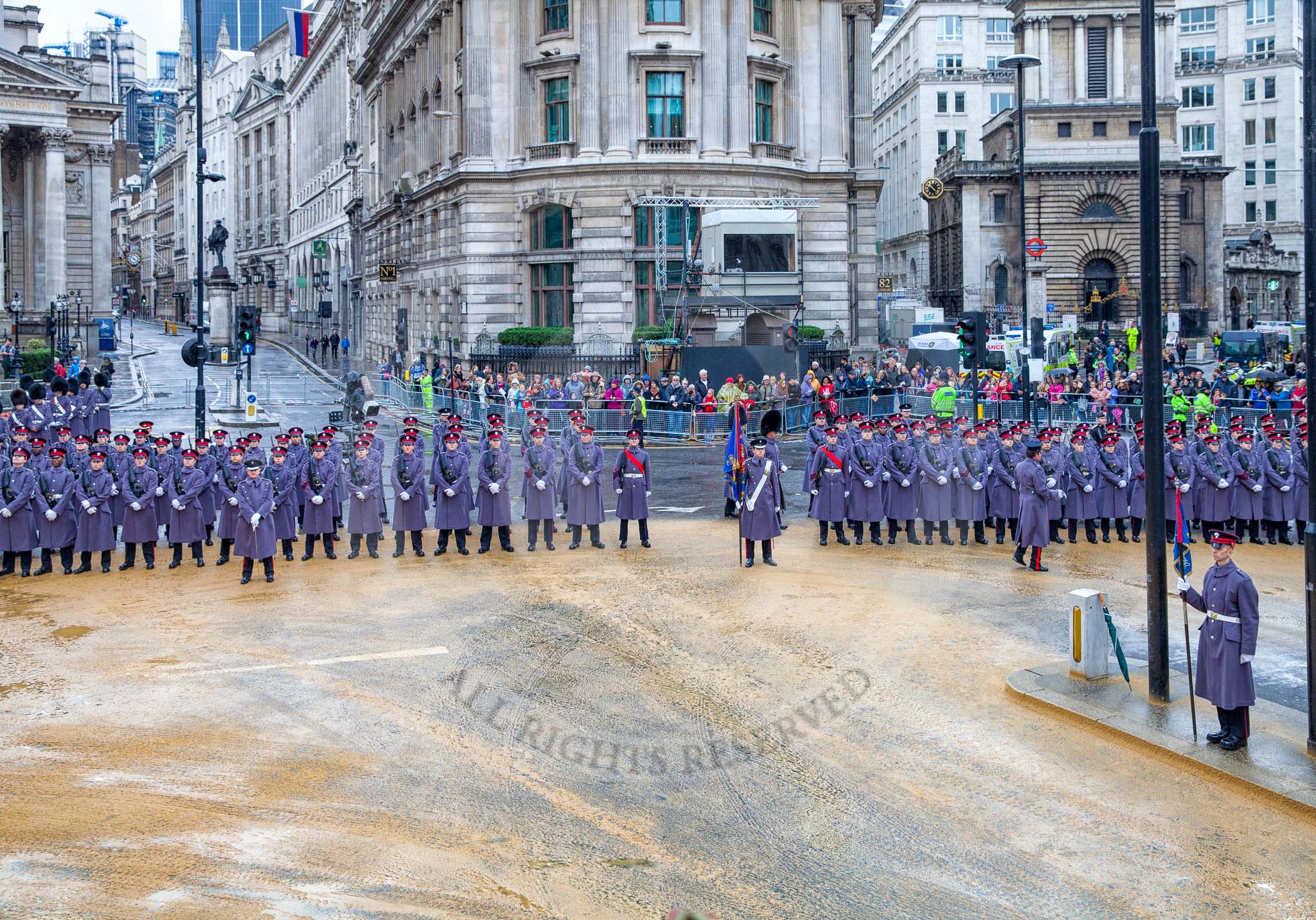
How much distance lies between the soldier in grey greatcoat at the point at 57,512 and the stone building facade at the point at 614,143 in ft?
84.7

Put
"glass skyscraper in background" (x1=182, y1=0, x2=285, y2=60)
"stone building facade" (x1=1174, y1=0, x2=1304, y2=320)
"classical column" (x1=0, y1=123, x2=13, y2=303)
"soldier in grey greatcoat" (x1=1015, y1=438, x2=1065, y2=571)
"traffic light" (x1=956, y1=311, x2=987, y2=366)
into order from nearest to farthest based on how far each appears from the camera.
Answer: "soldier in grey greatcoat" (x1=1015, y1=438, x2=1065, y2=571) < "traffic light" (x1=956, y1=311, x2=987, y2=366) < "classical column" (x1=0, y1=123, x2=13, y2=303) < "stone building facade" (x1=1174, y1=0, x2=1304, y2=320) < "glass skyscraper in background" (x1=182, y1=0, x2=285, y2=60)

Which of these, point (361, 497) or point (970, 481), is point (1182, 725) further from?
point (361, 497)

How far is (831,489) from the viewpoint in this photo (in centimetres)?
2023

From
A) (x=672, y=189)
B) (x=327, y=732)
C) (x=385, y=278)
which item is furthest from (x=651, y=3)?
(x=327, y=732)

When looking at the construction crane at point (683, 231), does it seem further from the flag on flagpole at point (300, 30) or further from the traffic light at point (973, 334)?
the flag on flagpole at point (300, 30)

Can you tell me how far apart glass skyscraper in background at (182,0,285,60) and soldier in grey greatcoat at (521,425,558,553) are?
16774 centimetres

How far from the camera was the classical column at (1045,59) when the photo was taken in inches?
3024

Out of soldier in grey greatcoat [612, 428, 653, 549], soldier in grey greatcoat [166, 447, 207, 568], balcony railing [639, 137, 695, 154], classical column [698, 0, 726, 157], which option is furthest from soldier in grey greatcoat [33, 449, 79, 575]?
classical column [698, 0, 726, 157]

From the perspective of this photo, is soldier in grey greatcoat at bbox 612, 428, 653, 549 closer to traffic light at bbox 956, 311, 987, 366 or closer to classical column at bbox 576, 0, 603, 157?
traffic light at bbox 956, 311, 987, 366

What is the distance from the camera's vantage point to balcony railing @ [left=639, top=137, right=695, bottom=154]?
45.4m

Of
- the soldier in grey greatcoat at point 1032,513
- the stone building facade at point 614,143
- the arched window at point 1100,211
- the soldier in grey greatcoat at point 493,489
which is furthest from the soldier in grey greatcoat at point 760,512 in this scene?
the arched window at point 1100,211

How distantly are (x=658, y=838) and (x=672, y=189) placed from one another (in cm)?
3794

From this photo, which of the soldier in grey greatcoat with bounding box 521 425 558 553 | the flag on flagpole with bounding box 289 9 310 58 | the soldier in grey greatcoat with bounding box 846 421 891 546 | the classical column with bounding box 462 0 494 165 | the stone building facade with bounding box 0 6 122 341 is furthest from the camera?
the flag on flagpole with bounding box 289 9 310 58

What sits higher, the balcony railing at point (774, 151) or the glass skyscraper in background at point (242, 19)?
the glass skyscraper in background at point (242, 19)
